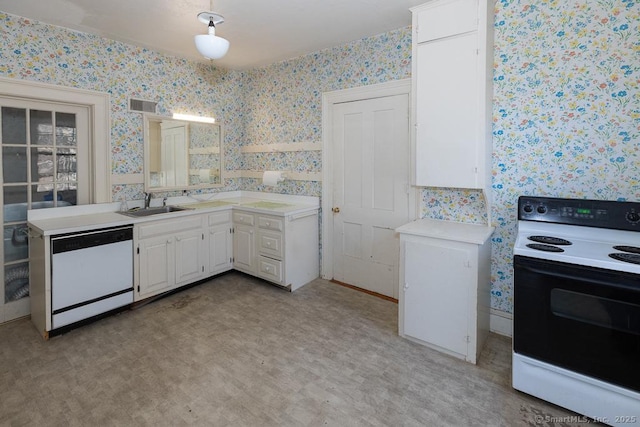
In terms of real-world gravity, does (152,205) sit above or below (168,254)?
above

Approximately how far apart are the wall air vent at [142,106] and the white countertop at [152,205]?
1.00m

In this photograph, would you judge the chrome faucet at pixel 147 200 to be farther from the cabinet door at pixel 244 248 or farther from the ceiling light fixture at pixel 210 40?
the ceiling light fixture at pixel 210 40

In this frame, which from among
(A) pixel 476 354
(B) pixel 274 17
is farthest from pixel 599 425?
(B) pixel 274 17

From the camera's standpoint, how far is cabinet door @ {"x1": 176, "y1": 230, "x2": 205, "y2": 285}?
3.39m

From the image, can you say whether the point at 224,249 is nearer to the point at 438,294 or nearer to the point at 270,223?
the point at 270,223

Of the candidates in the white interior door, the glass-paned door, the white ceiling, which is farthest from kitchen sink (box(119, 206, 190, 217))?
the white interior door

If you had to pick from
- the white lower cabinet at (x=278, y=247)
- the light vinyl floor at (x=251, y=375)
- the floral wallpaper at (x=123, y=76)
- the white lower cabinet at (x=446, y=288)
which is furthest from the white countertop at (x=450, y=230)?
the floral wallpaper at (x=123, y=76)

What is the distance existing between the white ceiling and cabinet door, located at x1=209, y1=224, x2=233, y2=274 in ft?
6.71

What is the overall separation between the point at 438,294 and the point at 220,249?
253cm

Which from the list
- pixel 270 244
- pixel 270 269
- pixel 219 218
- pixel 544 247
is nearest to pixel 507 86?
pixel 544 247

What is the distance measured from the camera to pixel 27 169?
2898mm

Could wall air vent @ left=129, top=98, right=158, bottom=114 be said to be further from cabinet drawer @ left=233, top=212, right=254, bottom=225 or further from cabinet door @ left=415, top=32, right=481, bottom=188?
cabinet door @ left=415, top=32, right=481, bottom=188

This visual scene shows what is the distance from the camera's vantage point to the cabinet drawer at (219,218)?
3702 millimetres

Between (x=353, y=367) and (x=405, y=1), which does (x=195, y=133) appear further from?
(x=353, y=367)
